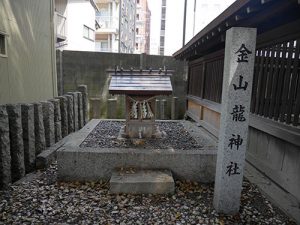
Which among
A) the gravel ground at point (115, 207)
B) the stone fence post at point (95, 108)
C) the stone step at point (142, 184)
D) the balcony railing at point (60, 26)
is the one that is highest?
the balcony railing at point (60, 26)

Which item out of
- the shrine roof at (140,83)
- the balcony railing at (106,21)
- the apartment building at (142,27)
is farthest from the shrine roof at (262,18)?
the apartment building at (142,27)

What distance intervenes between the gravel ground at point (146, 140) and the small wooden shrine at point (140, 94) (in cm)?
32

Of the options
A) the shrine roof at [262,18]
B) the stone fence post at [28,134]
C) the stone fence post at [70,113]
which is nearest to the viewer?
the shrine roof at [262,18]

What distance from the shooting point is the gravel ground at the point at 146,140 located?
4699 millimetres

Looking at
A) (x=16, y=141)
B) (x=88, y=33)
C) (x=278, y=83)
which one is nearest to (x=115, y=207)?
(x=16, y=141)

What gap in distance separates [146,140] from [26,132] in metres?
2.41

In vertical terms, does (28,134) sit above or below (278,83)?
below

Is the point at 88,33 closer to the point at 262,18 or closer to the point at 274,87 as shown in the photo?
the point at 274,87

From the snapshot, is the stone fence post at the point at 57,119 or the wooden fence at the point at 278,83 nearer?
the wooden fence at the point at 278,83

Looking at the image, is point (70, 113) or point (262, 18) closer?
point (262, 18)

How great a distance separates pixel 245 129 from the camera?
307 cm

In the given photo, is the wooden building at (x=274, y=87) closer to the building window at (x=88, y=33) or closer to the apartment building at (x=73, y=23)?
the apartment building at (x=73, y=23)

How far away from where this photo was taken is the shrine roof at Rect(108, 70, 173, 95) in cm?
486

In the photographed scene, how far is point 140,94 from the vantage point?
16.5 ft
